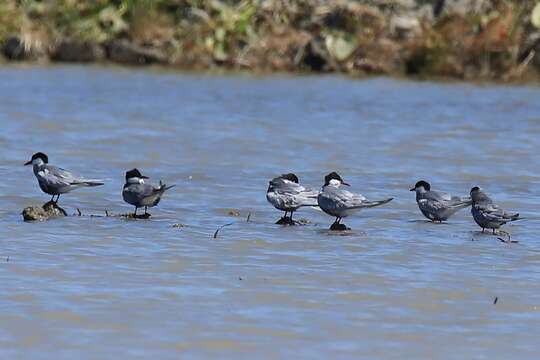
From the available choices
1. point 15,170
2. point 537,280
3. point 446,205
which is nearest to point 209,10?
point 15,170

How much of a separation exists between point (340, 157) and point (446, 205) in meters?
5.62

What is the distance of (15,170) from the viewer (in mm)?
14883

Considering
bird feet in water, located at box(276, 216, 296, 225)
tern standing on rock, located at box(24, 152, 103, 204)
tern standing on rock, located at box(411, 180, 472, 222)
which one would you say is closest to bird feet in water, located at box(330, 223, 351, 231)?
bird feet in water, located at box(276, 216, 296, 225)

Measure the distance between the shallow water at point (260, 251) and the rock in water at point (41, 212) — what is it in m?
0.18

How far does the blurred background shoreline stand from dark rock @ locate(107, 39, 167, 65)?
2cm

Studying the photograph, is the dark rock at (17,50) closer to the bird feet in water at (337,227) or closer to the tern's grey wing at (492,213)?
the bird feet in water at (337,227)

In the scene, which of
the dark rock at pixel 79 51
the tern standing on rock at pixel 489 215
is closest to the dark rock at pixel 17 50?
the dark rock at pixel 79 51

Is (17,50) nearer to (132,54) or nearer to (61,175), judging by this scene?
(132,54)

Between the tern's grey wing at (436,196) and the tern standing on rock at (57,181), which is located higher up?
the tern's grey wing at (436,196)

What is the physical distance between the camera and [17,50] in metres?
34.7

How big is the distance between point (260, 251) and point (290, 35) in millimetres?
25233

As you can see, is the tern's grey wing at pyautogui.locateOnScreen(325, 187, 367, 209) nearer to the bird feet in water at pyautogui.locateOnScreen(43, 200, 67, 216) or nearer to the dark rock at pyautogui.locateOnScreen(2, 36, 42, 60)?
the bird feet in water at pyautogui.locateOnScreen(43, 200, 67, 216)

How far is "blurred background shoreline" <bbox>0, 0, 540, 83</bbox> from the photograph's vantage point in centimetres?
3366

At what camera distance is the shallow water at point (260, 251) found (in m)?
7.36
